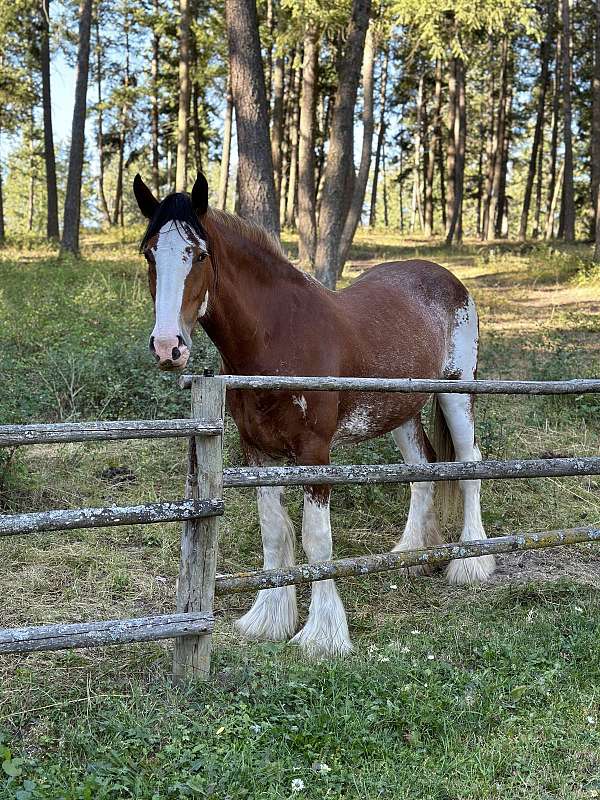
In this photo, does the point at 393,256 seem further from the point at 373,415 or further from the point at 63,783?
the point at 63,783

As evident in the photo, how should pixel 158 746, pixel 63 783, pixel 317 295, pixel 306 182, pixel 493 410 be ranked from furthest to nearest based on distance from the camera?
pixel 306 182 → pixel 493 410 → pixel 317 295 → pixel 158 746 → pixel 63 783

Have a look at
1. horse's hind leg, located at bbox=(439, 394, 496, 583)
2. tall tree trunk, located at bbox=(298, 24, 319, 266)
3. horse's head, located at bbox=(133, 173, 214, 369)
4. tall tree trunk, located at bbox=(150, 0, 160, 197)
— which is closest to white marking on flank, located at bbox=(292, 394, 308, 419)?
horse's head, located at bbox=(133, 173, 214, 369)

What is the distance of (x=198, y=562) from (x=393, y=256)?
65.2 ft

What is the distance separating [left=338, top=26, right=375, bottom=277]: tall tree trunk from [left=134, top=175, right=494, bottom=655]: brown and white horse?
30.2 feet

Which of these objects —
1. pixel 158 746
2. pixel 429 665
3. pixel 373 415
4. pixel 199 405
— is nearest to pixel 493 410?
pixel 373 415

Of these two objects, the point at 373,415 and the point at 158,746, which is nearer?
the point at 158,746

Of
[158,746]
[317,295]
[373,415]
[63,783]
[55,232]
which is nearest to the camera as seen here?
[63,783]

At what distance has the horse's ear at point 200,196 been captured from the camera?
11.9ft

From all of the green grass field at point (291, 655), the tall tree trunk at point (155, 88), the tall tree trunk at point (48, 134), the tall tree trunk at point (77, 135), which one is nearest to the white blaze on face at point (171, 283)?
the green grass field at point (291, 655)

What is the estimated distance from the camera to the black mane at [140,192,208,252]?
362 cm

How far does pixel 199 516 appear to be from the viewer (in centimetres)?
344

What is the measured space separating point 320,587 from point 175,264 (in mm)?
1971

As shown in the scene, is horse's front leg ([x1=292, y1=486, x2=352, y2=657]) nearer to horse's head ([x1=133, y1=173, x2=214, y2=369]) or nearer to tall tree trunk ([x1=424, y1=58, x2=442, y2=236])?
horse's head ([x1=133, y1=173, x2=214, y2=369])

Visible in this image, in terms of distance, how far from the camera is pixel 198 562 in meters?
3.49
